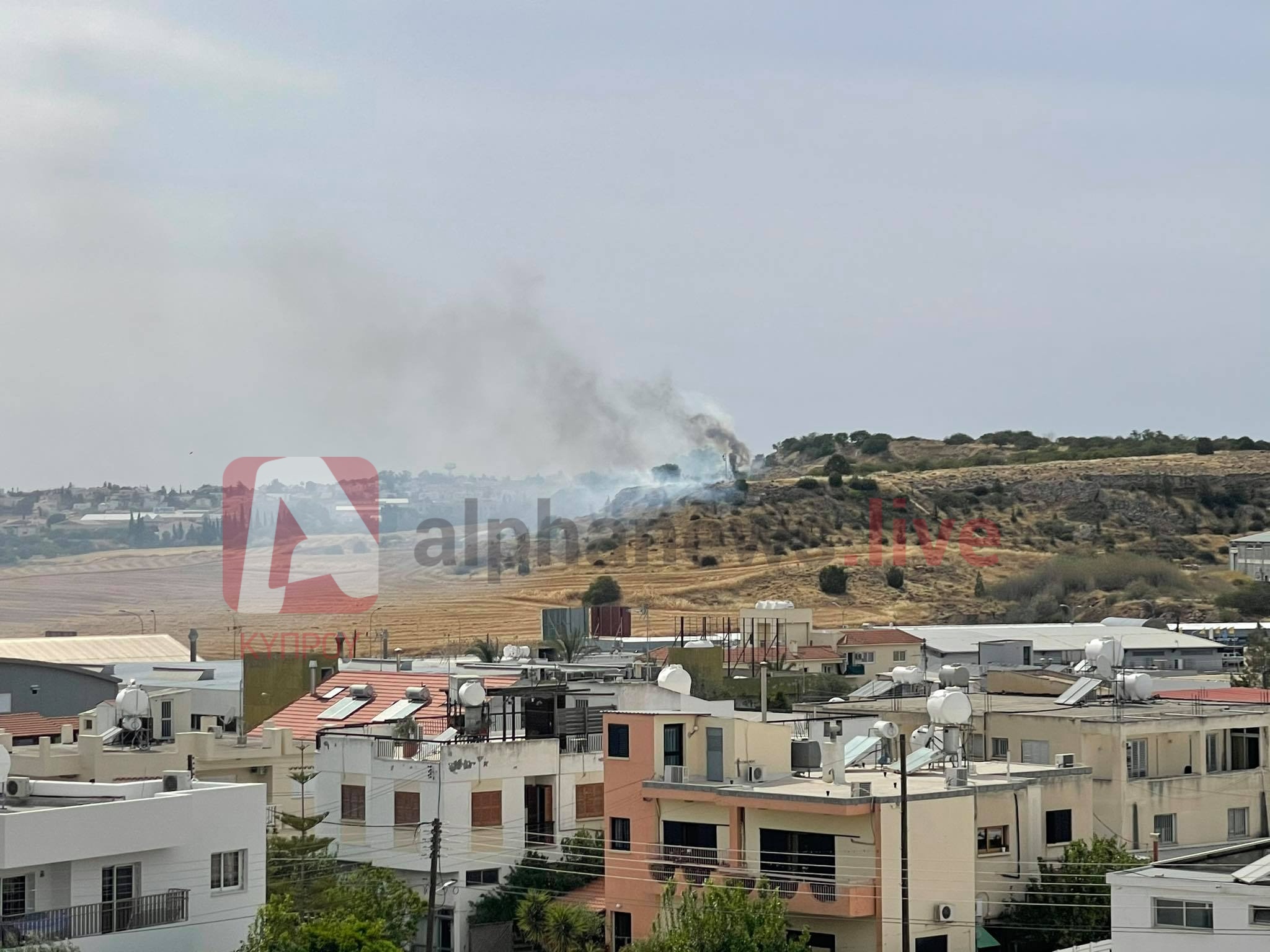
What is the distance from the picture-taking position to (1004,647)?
54688 mm

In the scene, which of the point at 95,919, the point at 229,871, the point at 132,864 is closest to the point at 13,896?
the point at 95,919

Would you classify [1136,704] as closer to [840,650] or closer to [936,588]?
[840,650]

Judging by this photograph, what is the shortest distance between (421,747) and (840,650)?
31.9 m

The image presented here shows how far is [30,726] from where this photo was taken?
40.2 metres

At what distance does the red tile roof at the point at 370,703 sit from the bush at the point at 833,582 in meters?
60.3

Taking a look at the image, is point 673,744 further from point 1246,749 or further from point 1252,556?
point 1252,556

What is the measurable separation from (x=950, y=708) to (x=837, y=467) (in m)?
108

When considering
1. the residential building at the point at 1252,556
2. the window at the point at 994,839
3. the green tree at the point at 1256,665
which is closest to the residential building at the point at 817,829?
the window at the point at 994,839

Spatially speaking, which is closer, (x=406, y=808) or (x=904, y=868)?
(x=904, y=868)

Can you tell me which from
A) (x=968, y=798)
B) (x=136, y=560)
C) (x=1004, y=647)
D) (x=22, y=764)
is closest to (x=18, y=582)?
(x=136, y=560)

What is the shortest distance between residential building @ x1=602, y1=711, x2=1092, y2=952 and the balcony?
A: 303 inches

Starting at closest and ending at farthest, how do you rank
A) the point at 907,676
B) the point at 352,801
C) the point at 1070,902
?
the point at 1070,902, the point at 352,801, the point at 907,676

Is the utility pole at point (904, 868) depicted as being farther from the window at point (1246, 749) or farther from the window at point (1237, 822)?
the window at point (1246, 749)

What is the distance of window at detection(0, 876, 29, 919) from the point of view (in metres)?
21.5
